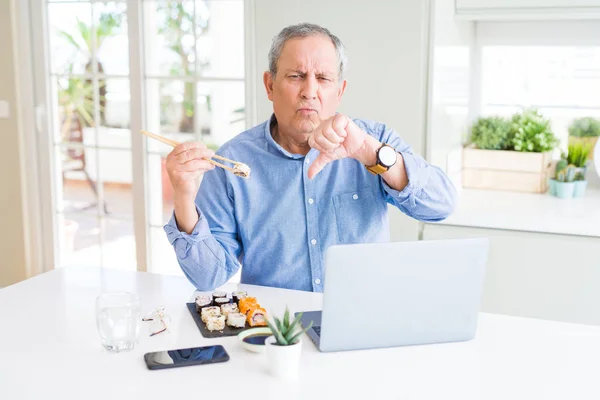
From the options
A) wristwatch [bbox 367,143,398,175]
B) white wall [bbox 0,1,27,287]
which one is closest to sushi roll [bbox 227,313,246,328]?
wristwatch [bbox 367,143,398,175]

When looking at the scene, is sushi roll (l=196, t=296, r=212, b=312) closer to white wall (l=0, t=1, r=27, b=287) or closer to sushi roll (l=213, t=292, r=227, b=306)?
sushi roll (l=213, t=292, r=227, b=306)

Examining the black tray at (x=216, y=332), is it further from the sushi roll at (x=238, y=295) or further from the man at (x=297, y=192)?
the man at (x=297, y=192)

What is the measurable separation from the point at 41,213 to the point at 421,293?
310 centimetres

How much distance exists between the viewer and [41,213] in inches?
165

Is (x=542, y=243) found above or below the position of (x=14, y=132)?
below

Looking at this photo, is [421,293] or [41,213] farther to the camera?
[41,213]

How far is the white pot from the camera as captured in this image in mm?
1421

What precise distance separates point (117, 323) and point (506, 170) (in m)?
2.26

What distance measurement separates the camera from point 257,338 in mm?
1596

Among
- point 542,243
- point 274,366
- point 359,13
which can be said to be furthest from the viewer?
point 359,13

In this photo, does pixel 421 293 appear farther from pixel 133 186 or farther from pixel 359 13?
pixel 133 186

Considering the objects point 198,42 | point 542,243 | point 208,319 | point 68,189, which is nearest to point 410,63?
point 542,243

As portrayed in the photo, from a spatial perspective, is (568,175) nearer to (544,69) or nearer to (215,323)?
(544,69)

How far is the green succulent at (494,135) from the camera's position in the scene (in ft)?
11.3
